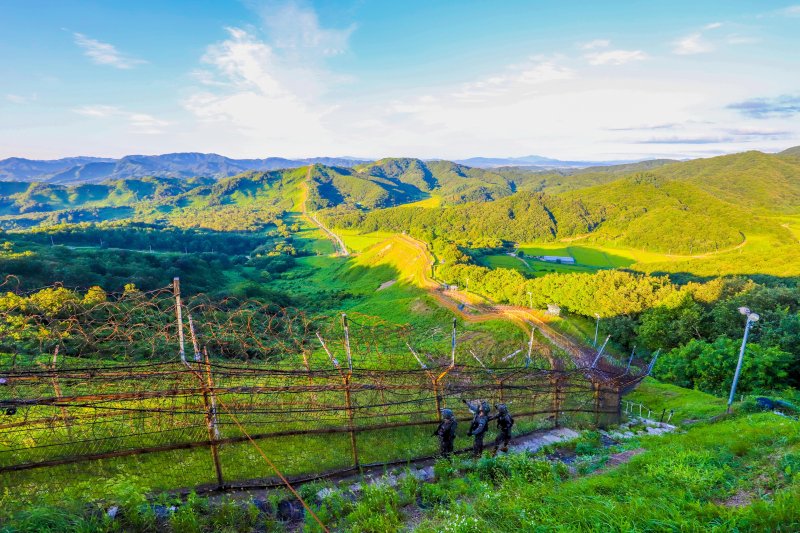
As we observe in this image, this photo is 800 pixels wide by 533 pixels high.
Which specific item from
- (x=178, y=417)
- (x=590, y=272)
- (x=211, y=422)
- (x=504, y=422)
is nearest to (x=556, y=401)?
(x=504, y=422)

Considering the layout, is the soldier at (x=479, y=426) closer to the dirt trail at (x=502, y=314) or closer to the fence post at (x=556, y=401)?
the fence post at (x=556, y=401)

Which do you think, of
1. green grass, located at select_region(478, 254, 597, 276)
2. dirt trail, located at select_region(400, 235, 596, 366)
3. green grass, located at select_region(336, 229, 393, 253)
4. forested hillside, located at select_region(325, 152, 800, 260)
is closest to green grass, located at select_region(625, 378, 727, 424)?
dirt trail, located at select_region(400, 235, 596, 366)

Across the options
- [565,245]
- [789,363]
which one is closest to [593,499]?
[789,363]

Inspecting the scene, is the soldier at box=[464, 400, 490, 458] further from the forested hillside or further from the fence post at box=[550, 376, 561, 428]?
the forested hillside

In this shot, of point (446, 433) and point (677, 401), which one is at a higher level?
point (446, 433)

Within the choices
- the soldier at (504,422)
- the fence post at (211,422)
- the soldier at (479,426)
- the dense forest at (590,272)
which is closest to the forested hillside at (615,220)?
the dense forest at (590,272)

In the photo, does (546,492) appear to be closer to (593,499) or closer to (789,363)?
(593,499)

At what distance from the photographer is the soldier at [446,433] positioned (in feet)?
27.5

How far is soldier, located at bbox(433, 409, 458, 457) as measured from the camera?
27.5 ft

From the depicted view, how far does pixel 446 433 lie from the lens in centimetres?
844

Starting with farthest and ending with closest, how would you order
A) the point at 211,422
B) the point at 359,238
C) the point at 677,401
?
the point at 359,238, the point at 677,401, the point at 211,422

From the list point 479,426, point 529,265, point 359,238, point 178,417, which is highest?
point 178,417

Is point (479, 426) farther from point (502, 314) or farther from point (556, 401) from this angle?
point (502, 314)

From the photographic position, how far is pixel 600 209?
15725 centimetres
